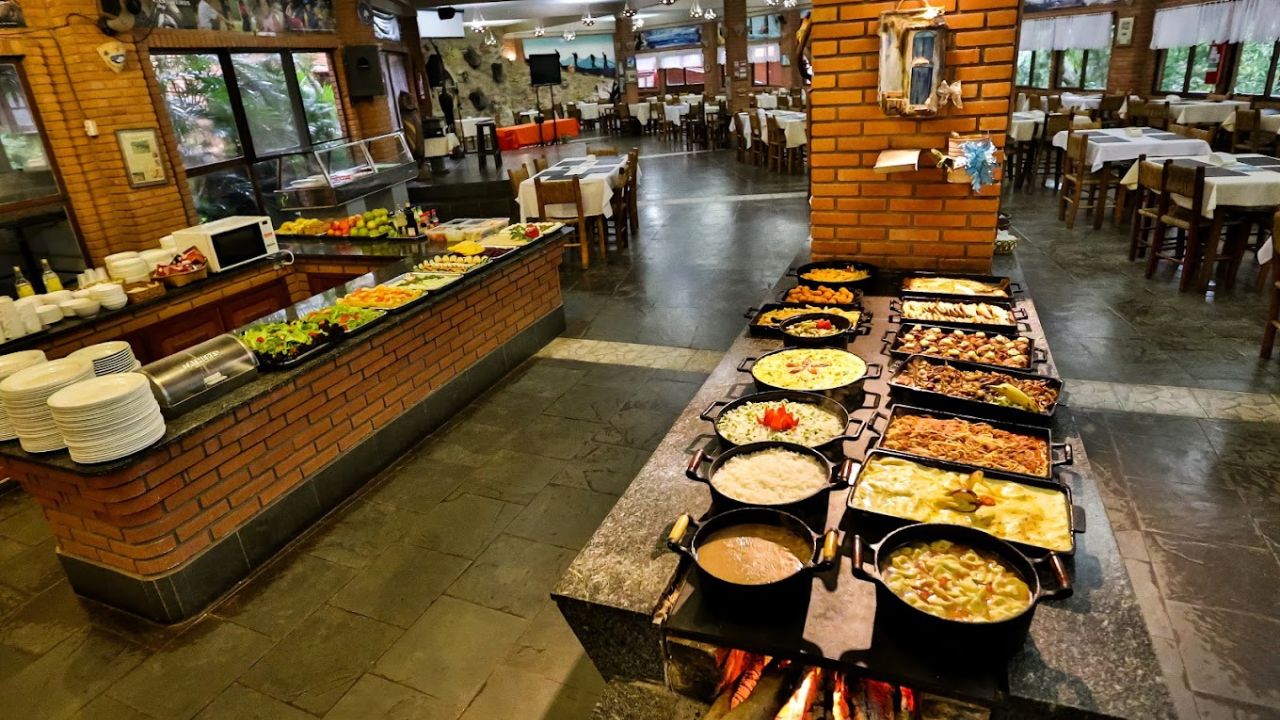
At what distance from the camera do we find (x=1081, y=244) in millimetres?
7234

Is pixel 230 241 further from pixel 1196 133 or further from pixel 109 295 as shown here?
pixel 1196 133

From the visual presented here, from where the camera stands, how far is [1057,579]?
1.57m

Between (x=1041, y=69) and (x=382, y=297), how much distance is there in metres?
19.5

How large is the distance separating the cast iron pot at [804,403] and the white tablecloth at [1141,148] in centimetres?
712

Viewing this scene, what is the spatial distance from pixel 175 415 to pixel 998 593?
3217 mm

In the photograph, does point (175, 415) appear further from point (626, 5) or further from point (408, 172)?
point (626, 5)

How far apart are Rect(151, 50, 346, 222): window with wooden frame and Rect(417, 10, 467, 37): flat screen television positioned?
221 inches

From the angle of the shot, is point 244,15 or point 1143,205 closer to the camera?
point 1143,205

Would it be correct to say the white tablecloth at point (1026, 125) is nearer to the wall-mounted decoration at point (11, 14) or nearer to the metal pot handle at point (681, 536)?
the metal pot handle at point (681, 536)

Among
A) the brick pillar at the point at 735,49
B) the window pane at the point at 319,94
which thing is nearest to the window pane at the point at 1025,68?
the brick pillar at the point at 735,49

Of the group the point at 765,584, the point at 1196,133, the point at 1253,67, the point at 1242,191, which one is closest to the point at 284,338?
the point at 765,584

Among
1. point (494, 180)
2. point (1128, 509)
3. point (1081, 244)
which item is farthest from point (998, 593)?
point (494, 180)

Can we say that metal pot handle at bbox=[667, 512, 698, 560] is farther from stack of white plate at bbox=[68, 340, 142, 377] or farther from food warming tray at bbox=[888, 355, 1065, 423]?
stack of white plate at bbox=[68, 340, 142, 377]

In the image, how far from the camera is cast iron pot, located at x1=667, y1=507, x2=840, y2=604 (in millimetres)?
1574
